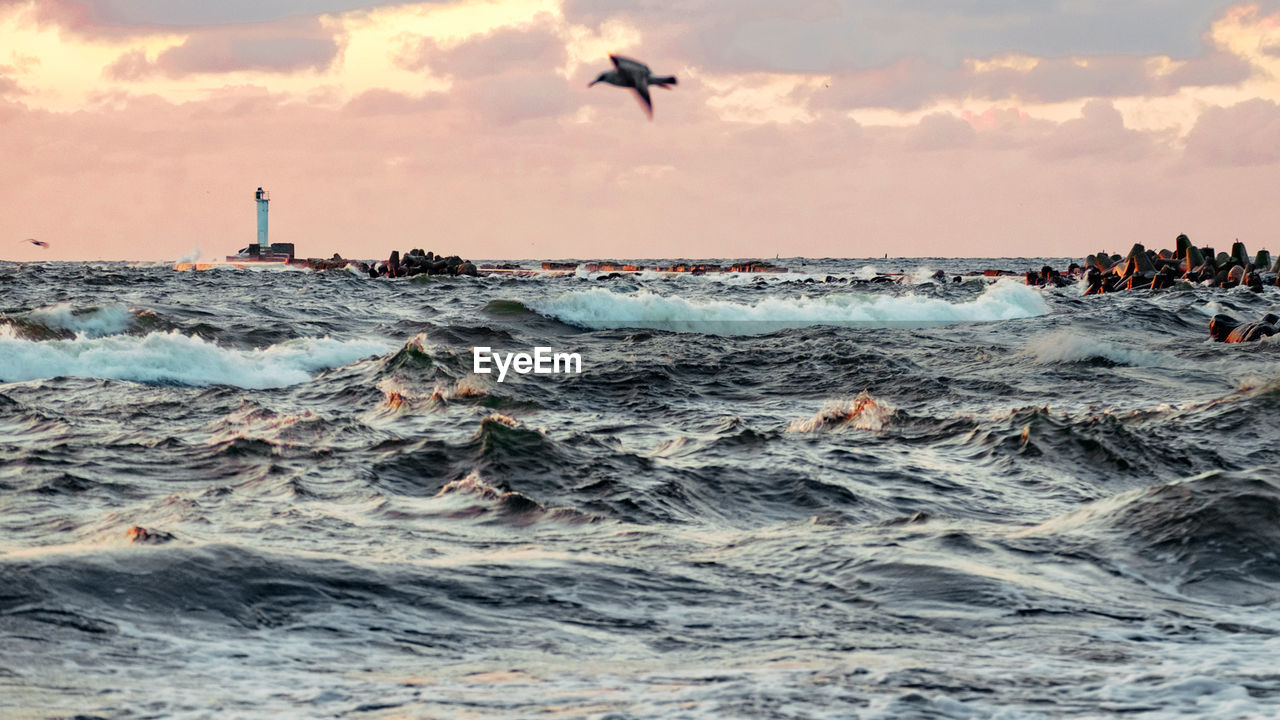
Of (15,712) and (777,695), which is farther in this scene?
(777,695)

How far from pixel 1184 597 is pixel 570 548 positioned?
370 cm

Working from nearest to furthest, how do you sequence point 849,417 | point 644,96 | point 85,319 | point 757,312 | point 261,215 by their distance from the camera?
1. point 644,96
2. point 849,417
3. point 85,319
4. point 757,312
5. point 261,215

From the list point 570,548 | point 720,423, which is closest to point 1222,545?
point 570,548

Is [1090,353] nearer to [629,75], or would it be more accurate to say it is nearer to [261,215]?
[629,75]

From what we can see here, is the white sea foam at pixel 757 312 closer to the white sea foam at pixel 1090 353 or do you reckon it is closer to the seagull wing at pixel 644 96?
the white sea foam at pixel 1090 353

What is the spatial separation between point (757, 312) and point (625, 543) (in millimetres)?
25689

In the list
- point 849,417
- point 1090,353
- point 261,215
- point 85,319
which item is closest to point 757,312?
point 1090,353

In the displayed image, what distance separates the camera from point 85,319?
79.4 ft

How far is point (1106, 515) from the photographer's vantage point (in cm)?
904

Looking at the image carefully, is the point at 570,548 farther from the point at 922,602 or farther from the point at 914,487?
the point at 914,487

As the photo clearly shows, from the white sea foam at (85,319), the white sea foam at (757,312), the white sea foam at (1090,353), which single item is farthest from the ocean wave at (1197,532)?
the white sea foam at (757,312)

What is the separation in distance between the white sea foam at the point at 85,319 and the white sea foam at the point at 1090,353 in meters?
17.5

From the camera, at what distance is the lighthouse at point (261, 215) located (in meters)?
108

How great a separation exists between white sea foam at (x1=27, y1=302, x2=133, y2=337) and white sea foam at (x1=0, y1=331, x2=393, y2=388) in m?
3.61
